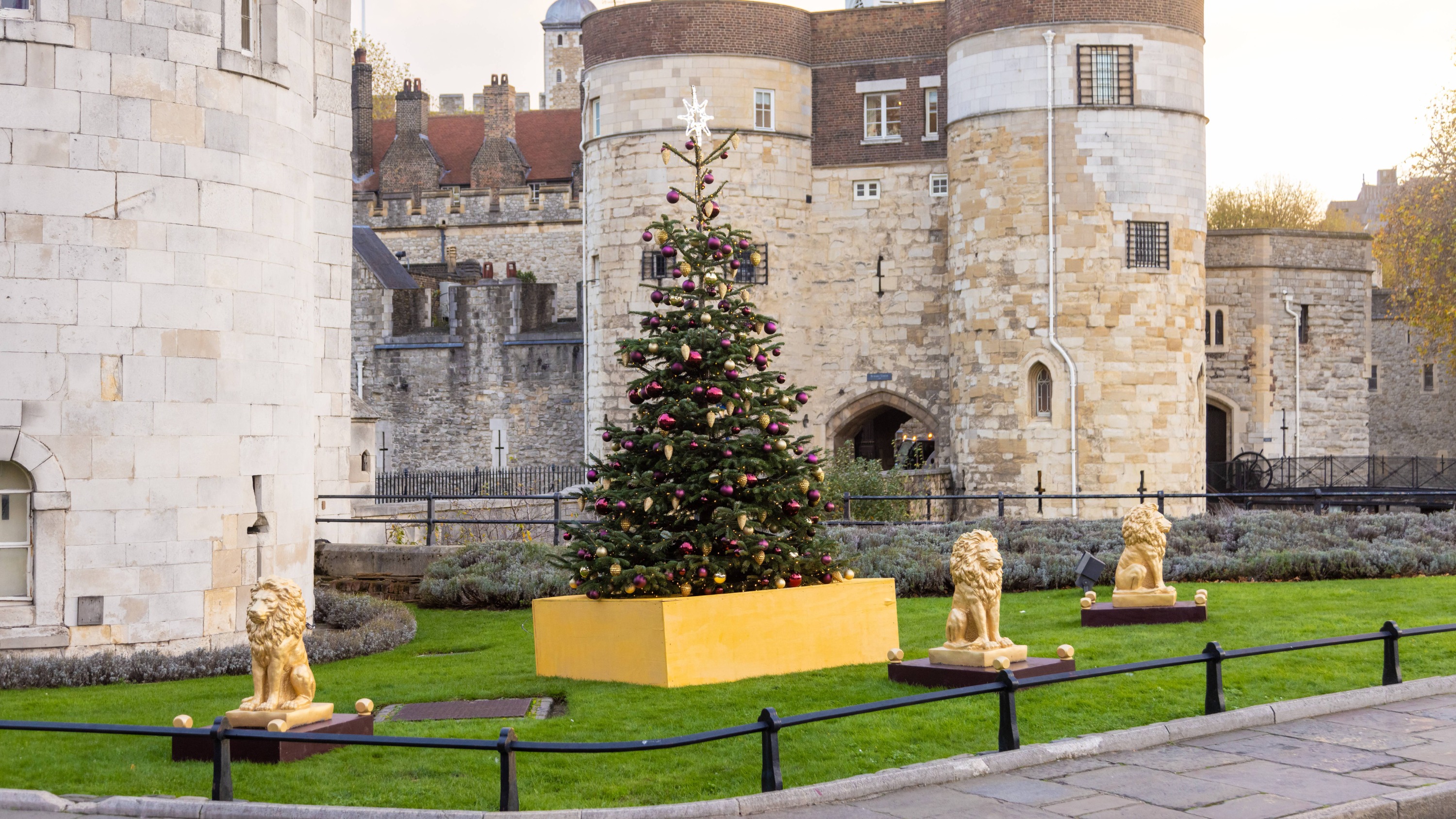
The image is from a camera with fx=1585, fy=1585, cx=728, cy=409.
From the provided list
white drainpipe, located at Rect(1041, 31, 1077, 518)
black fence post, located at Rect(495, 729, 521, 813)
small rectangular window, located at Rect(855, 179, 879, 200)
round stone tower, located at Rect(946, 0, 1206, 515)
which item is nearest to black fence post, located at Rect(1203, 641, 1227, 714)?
black fence post, located at Rect(495, 729, 521, 813)

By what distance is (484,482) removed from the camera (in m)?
40.4

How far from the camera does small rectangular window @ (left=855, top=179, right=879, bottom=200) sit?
1455 inches

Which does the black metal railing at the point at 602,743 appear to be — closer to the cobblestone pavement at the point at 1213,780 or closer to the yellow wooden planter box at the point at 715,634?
the cobblestone pavement at the point at 1213,780

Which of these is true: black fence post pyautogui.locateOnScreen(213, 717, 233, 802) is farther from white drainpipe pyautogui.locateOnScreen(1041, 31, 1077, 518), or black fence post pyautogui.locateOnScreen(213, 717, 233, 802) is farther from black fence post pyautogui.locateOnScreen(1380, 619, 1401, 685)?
white drainpipe pyautogui.locateOnScreen(1041, 31, 1077, 518)

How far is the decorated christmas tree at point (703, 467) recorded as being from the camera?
12.5 m

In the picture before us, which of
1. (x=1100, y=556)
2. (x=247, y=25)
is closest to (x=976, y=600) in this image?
(x=1100, y=556)

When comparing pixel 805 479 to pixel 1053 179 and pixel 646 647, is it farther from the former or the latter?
pixel 1053 179

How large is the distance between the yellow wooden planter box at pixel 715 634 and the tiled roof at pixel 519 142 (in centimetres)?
5279

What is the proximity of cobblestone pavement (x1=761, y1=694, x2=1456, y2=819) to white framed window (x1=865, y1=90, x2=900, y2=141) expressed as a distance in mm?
28084

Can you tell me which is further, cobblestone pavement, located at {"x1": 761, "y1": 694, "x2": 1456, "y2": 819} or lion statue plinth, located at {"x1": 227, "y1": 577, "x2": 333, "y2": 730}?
lion statue plinth, located at {"x1": 227, "y1": 577, "x2": 333, "y2": 730}

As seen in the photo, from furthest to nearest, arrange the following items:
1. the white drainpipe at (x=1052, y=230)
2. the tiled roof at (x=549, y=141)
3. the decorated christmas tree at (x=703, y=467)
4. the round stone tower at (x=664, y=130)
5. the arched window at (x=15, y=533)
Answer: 1. the tiled roof at (x=549, y=141)
2. the round stone tower at (x=664, y=130)
3. the white drainpipe at (x=1052, y=230)
4. the arched window at (x=15, y=533)
5. the decorated christmas tree at (x=703, y=467)

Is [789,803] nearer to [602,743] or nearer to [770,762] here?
[770,762]

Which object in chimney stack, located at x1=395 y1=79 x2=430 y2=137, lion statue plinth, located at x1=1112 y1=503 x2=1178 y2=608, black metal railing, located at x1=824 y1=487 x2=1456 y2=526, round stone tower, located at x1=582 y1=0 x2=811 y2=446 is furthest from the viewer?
chimney stack, located at x1=395 y1=79 x2=430 y2=137

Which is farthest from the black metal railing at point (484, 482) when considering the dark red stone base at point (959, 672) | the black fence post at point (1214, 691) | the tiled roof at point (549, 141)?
the black fence post at point (1214, 691)
